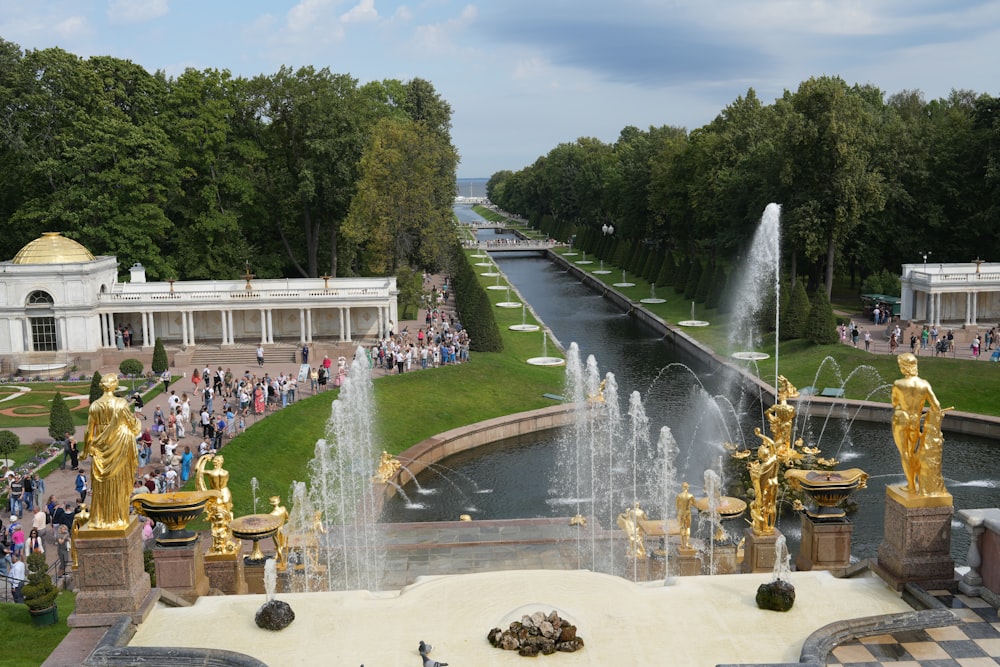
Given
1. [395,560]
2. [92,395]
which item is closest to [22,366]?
[92,395]

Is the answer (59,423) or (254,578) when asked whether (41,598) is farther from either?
(59,423)

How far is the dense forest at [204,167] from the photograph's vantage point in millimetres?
57406

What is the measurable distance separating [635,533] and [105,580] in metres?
11.0

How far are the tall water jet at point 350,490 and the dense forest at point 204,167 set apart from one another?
2132 cm

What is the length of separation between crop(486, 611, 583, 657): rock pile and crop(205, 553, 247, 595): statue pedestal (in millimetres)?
5946

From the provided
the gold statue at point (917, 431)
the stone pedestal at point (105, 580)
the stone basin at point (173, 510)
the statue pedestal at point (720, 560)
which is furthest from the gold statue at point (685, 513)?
the stone pedestal at point (105, 580)

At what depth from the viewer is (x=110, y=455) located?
49.1ft

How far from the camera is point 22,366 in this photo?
48.9 metres

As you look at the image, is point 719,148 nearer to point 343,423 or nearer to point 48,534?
point 343,423

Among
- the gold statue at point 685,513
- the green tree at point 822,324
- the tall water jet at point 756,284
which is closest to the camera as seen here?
the gold statue at point 685,513

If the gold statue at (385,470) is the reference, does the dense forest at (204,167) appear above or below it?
above

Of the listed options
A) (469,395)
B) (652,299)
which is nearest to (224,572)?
(469,395)

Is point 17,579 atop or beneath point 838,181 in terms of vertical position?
Answer: beneath

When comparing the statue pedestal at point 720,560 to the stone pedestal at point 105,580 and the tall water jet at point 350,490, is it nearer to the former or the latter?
the tall water jet at point 350,490
